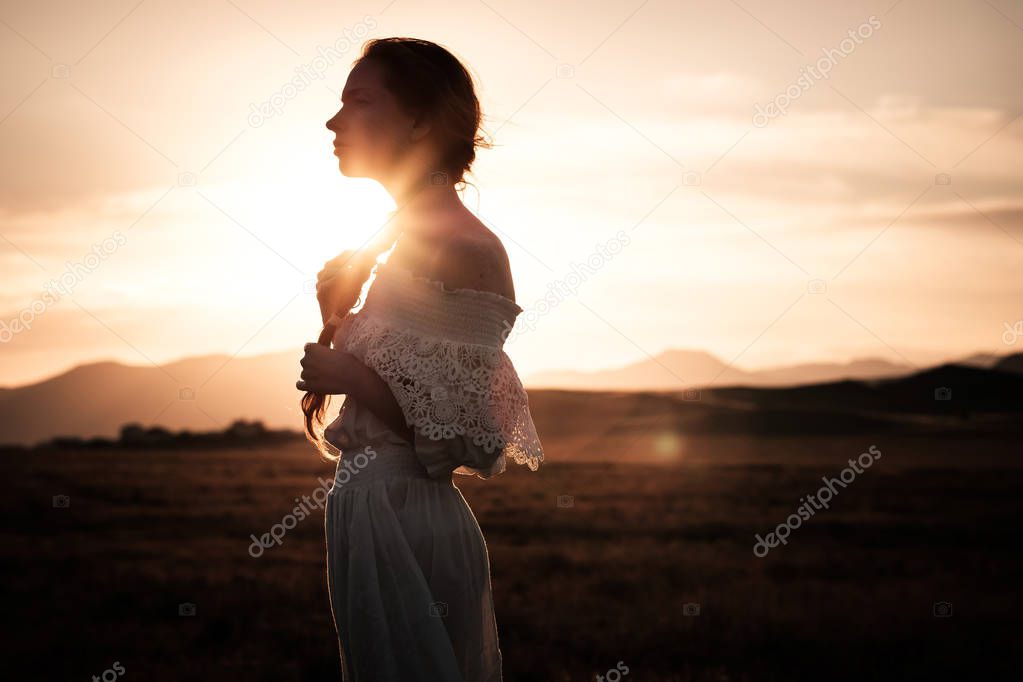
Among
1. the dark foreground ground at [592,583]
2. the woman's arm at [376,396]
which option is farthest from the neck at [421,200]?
the dark foreground ground at [592,583]

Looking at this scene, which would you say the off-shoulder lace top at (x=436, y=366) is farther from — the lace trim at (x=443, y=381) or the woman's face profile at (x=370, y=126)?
the woman's face profile at (x=370, y=126)

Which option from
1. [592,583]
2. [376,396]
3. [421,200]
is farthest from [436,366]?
[592,583]

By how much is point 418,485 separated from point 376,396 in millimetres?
245

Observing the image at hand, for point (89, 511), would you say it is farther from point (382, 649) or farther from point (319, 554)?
point (382, 649)

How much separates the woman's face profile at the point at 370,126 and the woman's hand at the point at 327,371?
484 millimetres

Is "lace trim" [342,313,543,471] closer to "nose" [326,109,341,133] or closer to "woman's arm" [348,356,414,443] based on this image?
"woman's arm" [348,356,414,443]

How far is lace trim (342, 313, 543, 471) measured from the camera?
227cm

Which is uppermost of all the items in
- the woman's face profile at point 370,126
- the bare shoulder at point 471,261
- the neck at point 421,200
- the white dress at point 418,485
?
the woman's face profile at point 370,126

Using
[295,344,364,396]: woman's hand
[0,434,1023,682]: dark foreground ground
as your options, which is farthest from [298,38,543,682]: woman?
[0,434,1023,682]: dark foreground ground

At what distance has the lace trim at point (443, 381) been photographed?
7.44 ft

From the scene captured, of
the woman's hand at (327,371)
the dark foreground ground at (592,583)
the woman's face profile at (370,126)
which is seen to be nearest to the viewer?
the woman's hand at (327,371)

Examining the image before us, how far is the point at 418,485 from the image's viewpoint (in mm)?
2338

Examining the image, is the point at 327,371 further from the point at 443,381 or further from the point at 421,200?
the point at 421,200

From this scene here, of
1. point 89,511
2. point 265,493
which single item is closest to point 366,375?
point 89,511
